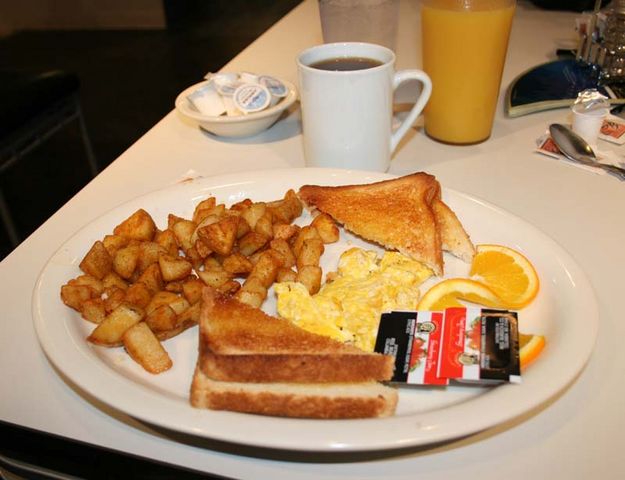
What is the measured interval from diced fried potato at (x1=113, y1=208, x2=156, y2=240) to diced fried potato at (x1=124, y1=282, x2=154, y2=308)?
0.52 feet

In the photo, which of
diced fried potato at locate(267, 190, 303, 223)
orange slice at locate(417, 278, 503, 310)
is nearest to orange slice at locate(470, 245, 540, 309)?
orange slice at locate(417, 278, 503, 310)

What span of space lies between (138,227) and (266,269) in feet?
0.95

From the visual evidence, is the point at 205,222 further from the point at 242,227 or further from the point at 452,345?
the point at 452,345

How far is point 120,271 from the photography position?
108cm

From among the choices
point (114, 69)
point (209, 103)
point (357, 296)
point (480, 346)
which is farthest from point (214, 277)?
point (114, 69)

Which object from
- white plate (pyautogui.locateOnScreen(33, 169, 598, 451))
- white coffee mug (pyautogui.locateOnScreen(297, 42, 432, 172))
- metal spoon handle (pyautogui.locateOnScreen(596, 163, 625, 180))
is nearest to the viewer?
white plate (pyautogui.locateOnScreen(33, 169, 598, 451))

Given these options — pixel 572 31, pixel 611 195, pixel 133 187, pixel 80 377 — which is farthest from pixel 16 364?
pixel 572 31

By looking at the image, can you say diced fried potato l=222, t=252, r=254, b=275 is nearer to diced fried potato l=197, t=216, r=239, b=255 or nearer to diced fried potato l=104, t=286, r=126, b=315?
diced fried potato l=197, t=216, r=239, b=255

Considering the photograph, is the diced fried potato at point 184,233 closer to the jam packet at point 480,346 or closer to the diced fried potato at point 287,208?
the diced fried potato at point 287,208

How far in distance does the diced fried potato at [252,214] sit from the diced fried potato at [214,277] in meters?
0.14

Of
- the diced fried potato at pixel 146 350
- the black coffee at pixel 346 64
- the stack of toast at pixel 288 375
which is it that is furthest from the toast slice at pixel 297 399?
the black coffee at pixel 346 64

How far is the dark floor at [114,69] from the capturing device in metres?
3.45

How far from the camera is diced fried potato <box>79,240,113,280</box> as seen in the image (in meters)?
1.08

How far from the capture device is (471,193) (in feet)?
4.46
